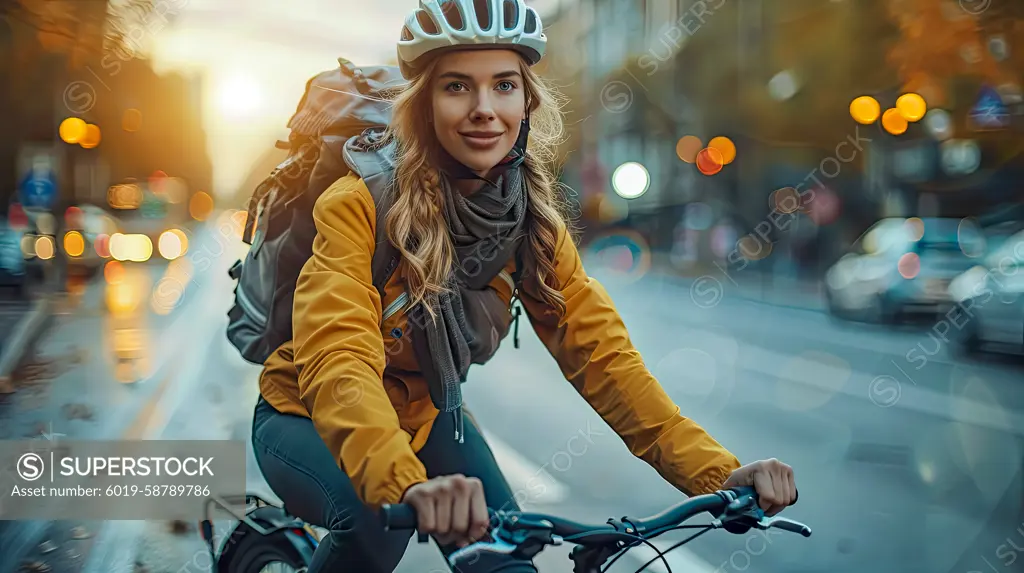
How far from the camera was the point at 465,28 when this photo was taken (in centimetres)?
224

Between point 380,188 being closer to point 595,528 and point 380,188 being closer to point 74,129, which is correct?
point 595,528

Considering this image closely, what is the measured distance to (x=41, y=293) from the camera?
53.0 ft

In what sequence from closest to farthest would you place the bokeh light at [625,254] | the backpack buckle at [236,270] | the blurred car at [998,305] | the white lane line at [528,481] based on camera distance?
1. the backpack buckle at [236,270]
2. the white lane line at [528,481]
3. the blurred car at [998,305]
4. the bokeh light at [625,254]

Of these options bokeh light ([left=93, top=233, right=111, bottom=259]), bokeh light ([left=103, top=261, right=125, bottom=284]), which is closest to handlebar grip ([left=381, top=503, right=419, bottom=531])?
bokeh light ([left=103, top=261, right=125, bottom=284])

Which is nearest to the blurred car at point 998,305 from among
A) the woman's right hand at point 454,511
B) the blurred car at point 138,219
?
the woman's right hand at point 454,511

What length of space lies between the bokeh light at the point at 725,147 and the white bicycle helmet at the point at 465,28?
82.2ft

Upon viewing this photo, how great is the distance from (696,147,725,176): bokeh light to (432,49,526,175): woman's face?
86.8ft

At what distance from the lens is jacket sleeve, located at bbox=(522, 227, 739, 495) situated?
223 cm

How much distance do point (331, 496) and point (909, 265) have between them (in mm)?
13955

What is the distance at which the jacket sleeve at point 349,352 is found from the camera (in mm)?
1948

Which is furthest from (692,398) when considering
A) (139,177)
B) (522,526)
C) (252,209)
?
(139,177)

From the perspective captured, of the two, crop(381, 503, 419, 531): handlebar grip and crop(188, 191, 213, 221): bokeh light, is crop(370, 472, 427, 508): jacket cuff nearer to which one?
A: crop(381, 503, 419, 531): handlebar grip

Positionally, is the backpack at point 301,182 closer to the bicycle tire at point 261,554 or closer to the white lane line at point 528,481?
the bicycle tire at point 261,554

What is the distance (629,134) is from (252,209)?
95.0 feet
